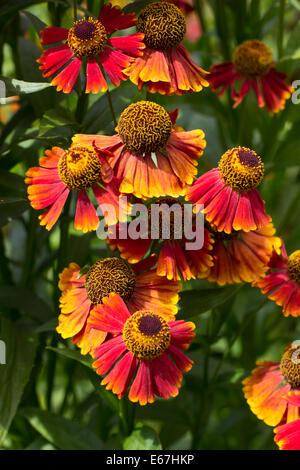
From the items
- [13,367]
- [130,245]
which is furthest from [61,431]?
[130,245]

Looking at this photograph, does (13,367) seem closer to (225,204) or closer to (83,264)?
(83,264)

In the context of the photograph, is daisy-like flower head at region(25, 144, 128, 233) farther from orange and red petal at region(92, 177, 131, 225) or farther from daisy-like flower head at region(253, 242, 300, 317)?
daisy-like flower head at region(253, 242, 300, 317)

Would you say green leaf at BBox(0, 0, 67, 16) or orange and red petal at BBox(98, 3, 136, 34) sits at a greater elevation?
green leaf at BBox(0, 0, 67, 16)

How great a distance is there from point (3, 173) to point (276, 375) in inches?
18.8

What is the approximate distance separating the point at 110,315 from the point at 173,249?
108 millimetres

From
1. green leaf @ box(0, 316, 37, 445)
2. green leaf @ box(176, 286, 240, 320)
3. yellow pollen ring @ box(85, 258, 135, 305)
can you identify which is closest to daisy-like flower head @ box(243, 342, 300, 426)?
green leaf @ box(176, 286, 240, 320)

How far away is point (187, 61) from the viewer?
2.51 ft

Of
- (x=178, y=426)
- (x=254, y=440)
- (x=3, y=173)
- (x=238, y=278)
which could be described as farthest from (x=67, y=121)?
(x=254, y=440)

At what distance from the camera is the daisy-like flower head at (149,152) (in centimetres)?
70

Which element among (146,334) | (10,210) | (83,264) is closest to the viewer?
(146,334)

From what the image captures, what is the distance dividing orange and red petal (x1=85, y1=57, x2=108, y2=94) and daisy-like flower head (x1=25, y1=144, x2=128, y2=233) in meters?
0.07

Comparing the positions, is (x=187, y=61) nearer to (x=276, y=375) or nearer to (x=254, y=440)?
(x=276, y=375)

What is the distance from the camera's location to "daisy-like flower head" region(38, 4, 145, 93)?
71 cm

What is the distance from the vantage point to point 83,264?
1.00 m
